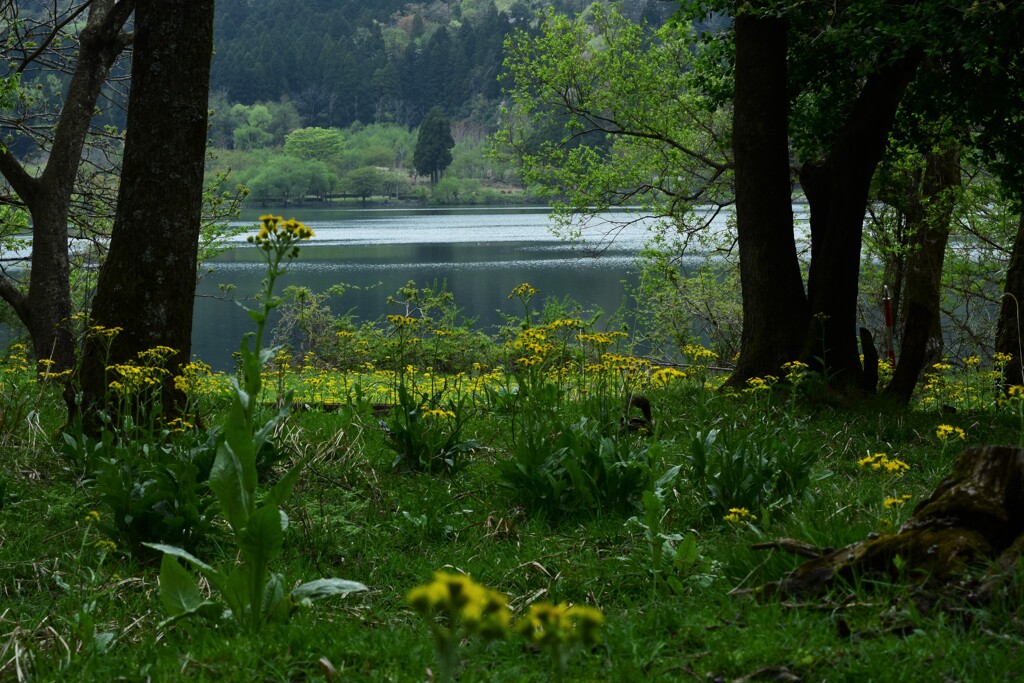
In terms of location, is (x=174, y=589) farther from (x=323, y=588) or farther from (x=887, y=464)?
(x=887, y=464)

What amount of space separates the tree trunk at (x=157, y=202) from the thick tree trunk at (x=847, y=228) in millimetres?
5490

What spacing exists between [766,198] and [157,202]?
5444 millimetres

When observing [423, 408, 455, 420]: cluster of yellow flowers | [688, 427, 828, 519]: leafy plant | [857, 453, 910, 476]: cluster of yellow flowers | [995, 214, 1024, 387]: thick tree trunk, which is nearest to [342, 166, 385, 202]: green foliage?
[995, 214, 1024, 387]: thick tree trunk

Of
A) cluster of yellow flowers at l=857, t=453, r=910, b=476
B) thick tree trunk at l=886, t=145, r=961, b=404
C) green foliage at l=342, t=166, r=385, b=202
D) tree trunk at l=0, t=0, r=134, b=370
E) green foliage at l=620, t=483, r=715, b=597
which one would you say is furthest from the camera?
green foliage at l=342, t=166, r=385, b=202

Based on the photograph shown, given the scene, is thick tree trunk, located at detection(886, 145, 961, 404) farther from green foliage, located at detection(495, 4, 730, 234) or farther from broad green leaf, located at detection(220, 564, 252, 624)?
broad green leaf, located at detection(220, 564, 252, 624)

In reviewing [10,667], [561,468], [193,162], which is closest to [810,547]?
[561,468]

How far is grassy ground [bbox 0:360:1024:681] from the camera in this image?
3018mm

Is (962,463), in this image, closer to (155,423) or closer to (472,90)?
(155,423)

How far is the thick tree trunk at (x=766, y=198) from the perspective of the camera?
9.03m

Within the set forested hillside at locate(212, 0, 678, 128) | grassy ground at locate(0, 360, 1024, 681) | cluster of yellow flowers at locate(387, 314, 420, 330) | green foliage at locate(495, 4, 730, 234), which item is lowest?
grassy ground at locate(0, 360, 1024, 681)

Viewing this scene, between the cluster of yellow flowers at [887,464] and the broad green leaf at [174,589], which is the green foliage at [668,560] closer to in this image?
the cluster of yellow flowers at [887,464]

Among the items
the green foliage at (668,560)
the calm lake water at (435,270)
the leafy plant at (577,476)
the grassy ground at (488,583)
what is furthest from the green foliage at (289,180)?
the green foliage at (668,560)

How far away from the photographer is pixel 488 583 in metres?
4.19

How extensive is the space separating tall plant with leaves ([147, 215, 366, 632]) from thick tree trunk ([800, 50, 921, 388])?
21.0 feet
